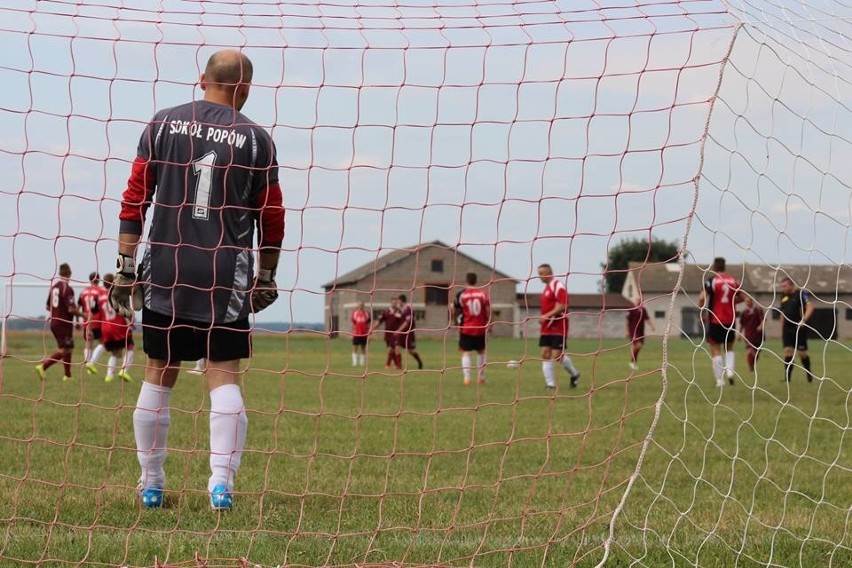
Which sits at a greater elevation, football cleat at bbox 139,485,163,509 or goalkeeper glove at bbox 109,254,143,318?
goalkeeper glove at bbox 109,254,143,318

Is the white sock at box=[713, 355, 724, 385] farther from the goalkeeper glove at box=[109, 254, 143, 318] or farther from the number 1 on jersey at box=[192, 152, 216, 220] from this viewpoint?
the goalkeeper glove at box=[109, 254, 143, 318]

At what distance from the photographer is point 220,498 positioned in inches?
160

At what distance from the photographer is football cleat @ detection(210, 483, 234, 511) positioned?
4.05m

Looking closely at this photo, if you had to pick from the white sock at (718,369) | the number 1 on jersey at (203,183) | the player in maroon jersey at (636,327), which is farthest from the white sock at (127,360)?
the white sock at (718,369)

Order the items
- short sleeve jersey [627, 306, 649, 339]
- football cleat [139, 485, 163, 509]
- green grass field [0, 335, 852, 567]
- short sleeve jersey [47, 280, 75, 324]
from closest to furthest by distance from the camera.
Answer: green grass field [0, 335, 852, 567] → football cleat [139, 485, 163, 509] → short sleeve jersey [627, 306, 649, 339] → short sleeve jersey [47, 280, 75, 324]

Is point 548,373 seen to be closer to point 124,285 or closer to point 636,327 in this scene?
point 636,327

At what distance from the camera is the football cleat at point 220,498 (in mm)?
4047

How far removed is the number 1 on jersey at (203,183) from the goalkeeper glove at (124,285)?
0.98 ft

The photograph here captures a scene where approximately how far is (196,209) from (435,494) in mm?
1821

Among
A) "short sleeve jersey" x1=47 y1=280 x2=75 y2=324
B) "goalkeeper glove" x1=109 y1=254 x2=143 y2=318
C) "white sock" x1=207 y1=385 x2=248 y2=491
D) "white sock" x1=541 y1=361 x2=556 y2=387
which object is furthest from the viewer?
"white sock" x1=541 y1=361 x2=556 y2=387

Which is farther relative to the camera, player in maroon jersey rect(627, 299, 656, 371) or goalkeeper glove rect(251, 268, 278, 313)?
goalkeeper glove rect(251, 268, 278, 313)

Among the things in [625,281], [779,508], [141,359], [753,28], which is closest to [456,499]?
[779,508]

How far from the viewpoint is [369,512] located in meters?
4.39

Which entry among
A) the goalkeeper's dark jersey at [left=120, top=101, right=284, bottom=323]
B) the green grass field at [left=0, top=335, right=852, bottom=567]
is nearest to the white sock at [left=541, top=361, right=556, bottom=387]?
the green grass field at [left=0, top=335, right=852, bottom=567]
